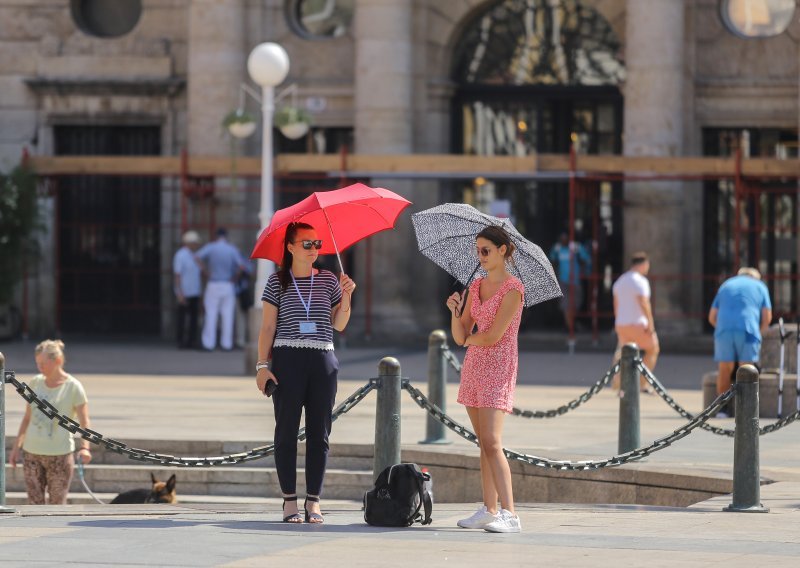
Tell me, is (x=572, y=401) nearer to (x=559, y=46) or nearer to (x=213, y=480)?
(x=213, y=480)

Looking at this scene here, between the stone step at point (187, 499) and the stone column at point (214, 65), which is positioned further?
the stone column at point (214, 65)

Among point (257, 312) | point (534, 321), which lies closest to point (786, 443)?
point (257, 312)

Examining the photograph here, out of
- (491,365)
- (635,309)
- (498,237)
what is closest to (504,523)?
(491,365)

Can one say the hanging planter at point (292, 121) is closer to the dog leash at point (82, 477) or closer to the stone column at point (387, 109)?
the stone column at point (387, 109)

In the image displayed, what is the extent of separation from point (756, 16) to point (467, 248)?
64.1 ft

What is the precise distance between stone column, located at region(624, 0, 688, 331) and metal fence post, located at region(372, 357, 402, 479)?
56.9 ft

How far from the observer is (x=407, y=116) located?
30969 millimetres

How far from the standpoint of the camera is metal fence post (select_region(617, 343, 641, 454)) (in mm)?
15195

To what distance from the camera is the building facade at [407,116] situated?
30125 millimetres

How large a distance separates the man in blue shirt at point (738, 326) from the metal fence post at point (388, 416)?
6604 mm

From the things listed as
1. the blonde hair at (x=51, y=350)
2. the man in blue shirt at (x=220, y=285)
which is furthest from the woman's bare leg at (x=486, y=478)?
the man in blue shirt at (x=220, y=285)

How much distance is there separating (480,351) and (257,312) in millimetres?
12779

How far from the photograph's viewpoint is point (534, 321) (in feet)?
106

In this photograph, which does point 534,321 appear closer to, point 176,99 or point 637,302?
point 176,99
